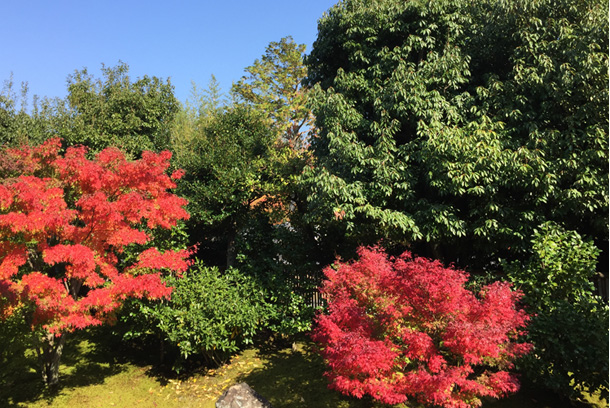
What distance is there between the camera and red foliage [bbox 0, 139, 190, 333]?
6.43 m

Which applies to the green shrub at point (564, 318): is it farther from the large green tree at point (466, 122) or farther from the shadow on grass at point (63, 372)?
the shadow on grass at point (63, 372)

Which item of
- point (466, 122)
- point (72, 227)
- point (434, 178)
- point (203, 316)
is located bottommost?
point (203, 316)

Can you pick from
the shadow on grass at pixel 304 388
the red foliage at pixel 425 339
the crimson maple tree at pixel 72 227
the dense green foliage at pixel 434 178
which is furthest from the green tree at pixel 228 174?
the red foliage at pixel 425 339

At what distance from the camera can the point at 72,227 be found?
21.9ft

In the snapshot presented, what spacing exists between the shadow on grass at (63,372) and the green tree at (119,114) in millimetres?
7131

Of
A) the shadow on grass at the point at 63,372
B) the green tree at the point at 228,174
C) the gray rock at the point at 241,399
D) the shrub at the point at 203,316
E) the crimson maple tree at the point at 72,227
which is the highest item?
the green tree at the point at 228,174

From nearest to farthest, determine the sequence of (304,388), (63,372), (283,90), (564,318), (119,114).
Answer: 1. (564,318)
2. (304,388)
3. (63,372)
4. (119,114)
5. (283,90)

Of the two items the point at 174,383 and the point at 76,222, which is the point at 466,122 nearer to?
the point at 174,383

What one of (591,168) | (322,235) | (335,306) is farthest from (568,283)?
(322,235)

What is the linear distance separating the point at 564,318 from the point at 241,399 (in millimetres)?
6106

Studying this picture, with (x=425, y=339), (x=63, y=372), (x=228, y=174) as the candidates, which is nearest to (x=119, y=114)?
(x=228, y=174)

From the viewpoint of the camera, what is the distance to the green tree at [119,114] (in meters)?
14.7

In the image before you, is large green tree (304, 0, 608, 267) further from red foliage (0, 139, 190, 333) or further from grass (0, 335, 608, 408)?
red foliage (0, 139, 190, 333)

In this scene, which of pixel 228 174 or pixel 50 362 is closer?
pixel 50 362
